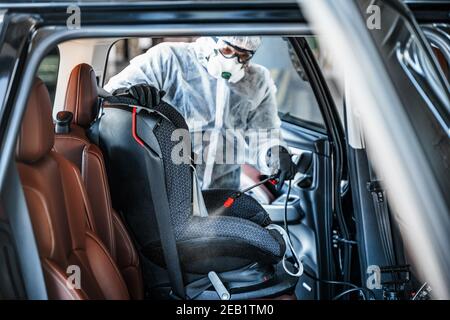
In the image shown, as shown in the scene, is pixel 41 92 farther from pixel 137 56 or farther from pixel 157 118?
pixel 137 56

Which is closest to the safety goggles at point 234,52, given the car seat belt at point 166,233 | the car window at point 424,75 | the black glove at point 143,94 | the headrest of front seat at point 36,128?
the black glove at point 143,94

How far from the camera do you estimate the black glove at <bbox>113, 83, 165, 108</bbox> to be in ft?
6.81

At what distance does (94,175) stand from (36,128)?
0.55 meters

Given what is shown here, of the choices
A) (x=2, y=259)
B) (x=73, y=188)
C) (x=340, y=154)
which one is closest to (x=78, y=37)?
(x=2, y=259)

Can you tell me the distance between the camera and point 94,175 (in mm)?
1964

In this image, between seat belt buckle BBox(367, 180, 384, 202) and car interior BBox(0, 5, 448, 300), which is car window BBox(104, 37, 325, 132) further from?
seat belt buckle BBox(367, 180, 384, 202)

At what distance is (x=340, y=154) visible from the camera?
95.7 inches

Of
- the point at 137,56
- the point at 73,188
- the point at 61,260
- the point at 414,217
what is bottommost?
the point at 414,217

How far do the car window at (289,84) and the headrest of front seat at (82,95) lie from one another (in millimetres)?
696

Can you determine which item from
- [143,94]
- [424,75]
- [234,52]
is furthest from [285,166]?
[424,75]

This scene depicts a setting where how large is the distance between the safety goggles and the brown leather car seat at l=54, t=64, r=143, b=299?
1.64 ft

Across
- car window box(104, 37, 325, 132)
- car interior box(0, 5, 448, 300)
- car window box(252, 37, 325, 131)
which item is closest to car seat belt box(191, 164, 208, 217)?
car interior box(0, 5, 448, 300)

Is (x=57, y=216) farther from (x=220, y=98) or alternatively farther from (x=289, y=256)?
(x=220, y=98)

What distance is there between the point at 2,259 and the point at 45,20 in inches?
18.3
